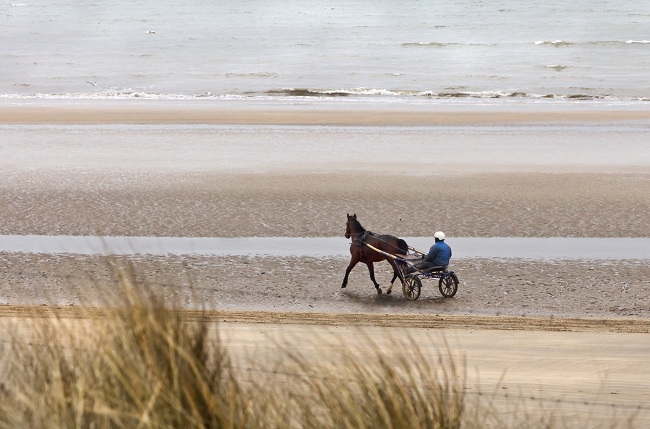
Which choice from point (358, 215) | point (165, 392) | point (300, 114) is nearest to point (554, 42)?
point (300, 114)

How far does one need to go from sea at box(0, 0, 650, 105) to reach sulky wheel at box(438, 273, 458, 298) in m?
25.6

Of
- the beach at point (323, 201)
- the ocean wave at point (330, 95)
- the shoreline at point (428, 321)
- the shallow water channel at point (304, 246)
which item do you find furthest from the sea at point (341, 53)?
the shoreline at point (428, 321)

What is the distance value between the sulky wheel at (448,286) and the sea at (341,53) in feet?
83.9

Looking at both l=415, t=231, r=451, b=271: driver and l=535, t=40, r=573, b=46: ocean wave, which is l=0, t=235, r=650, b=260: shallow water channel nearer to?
l=415, t=231, r=451, b=271: driver

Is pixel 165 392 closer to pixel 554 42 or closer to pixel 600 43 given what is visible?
pixel 600 43

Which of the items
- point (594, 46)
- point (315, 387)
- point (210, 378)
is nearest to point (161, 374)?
point (210, 378)

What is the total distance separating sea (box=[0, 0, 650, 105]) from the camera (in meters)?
Result: 40.3

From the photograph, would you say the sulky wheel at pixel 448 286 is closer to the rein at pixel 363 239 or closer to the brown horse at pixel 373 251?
the brown horse at pixel 373 251

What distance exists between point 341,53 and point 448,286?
4728cm

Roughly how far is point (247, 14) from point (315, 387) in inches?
3819

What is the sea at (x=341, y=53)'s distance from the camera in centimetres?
4031

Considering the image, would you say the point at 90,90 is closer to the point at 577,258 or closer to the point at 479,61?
the point at 479,61

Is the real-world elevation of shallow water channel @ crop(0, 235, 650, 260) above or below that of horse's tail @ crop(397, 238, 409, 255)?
below

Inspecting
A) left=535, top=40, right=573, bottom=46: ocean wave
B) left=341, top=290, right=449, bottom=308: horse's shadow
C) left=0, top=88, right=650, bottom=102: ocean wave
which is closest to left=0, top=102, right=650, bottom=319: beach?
left=341, top=290, right=449, bottom=308: horse's shadow
